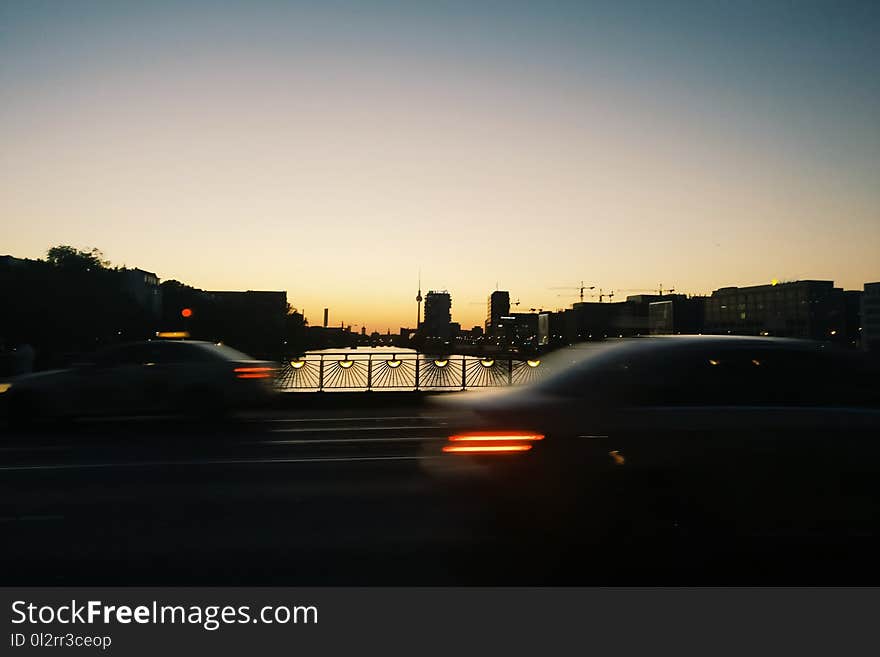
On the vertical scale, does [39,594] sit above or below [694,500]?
below

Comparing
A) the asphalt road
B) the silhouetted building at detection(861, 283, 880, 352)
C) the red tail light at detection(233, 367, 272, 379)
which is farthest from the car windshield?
the silhouetted building at detection(861, 283, 880, 352)

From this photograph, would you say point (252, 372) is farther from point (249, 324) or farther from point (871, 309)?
point (871, 309)

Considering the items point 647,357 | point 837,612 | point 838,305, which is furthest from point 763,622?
point 838,305

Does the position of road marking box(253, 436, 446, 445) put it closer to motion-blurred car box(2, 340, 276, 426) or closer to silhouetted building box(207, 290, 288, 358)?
motion-blurred car box(2, 340, 276, 426)

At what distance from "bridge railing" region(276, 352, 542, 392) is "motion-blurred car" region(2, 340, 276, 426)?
8574mm

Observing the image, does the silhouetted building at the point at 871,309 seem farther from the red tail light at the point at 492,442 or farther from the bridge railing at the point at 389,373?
the red tail light at the point at 492,442

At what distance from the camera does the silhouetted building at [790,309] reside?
370 ft

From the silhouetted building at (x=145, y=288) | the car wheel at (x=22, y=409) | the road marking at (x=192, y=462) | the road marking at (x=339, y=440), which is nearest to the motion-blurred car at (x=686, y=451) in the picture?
the road marking at (x=192, y=462)

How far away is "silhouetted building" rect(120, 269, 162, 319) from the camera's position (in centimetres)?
11146

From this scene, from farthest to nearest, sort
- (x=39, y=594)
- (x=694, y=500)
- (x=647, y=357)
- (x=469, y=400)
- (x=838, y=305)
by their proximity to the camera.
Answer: (x=838, y=305), (x=469, y=400), (x=647, y=357), (x=694, y=500), (x=39, y=594)

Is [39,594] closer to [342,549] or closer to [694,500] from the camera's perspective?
[342,549]

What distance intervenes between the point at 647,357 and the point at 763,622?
72.4 inches

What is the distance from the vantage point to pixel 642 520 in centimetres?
441

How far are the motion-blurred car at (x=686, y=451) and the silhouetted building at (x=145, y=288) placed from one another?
110 m
